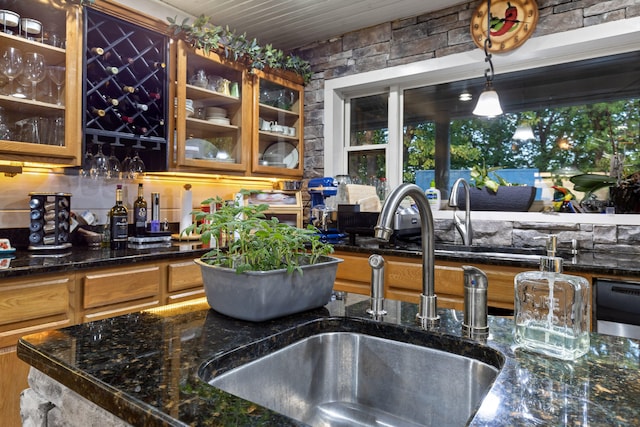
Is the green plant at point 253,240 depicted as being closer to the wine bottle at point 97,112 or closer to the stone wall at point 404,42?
the wine bottle at point 97,112

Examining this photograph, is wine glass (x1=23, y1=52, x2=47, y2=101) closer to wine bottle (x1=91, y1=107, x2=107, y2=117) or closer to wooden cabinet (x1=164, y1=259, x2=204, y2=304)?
wine bottle (x1=91, y1=107, x2=107, y2=117)

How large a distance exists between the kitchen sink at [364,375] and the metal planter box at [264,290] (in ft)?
0.25

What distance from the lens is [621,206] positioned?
8.02 feet

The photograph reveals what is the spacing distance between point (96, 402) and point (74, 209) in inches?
94.4

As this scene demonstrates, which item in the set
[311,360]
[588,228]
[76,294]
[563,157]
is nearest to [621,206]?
[588,228]

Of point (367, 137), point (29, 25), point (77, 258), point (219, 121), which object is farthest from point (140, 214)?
point (367, 137)

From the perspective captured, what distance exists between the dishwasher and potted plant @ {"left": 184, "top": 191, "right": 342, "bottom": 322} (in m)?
1.48

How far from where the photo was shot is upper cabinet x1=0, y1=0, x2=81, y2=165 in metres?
2.10

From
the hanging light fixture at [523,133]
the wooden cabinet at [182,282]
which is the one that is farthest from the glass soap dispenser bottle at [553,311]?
the hanging light fixture at [523,133]

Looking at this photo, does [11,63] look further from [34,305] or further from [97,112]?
[34,305]

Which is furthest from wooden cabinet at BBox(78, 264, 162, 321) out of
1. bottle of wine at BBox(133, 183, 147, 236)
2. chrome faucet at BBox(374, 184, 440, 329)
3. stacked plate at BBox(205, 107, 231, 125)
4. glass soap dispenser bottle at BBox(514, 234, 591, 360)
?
glass soap dispenser bottle at BBox(514, 234, 591, 360)

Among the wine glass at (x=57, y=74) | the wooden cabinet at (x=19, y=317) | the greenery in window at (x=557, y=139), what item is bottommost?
the wooden cabinet at (x=19, y=317)

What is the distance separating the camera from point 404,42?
10.5 feet

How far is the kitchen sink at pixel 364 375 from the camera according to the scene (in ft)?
2.69
